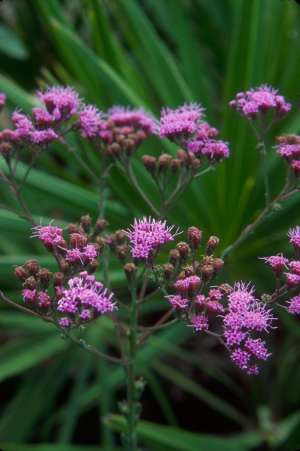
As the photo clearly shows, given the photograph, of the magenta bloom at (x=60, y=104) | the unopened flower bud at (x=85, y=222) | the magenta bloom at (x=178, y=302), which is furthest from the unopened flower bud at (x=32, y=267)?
the magenta bloom at (x=60, y=104)

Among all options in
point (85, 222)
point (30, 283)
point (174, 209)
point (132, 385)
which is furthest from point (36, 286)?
point (174, 209)

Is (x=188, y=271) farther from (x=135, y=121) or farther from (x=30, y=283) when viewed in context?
(x=135, y=121)

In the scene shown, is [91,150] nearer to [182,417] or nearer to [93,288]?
[93,288]

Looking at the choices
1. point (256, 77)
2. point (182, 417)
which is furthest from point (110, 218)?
point (182, 417)

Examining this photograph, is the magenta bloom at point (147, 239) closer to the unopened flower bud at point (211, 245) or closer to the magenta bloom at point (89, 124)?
the unopened flower bud at point (211, 245)

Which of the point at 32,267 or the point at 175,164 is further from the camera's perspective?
the point at 175,164

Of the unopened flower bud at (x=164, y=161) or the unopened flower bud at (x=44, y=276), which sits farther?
the unopened flower bud at (x=164, y=161)

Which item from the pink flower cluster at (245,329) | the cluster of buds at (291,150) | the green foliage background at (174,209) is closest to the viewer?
the pink flower cluster at (245,329)

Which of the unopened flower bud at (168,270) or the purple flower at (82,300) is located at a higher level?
the unopened flower bud at (168,270)
